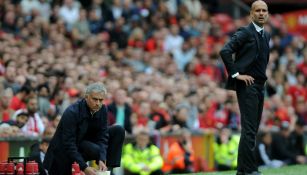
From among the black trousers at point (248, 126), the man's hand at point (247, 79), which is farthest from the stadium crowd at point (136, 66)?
the man's hand at point (247, 79)

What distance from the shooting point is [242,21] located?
2606 cm

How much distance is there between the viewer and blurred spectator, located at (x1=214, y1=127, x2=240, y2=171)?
17094 mm

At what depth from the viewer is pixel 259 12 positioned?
35.9 feet

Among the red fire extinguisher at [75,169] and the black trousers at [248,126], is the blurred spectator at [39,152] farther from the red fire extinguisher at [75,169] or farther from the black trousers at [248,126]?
the black trousers at [248,126]

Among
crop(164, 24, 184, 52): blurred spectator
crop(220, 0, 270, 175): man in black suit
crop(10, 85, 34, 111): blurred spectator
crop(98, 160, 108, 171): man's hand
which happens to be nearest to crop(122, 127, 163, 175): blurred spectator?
crop(10, 85, 34, 111): blurred spectator

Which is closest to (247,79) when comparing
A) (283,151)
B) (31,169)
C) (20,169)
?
(31,169)

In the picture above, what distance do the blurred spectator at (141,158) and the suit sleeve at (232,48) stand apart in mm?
4496

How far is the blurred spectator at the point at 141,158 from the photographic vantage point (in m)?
15.1

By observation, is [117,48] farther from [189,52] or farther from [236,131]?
[236,131]

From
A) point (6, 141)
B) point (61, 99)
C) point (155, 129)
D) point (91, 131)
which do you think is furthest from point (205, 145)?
point (91, 131)

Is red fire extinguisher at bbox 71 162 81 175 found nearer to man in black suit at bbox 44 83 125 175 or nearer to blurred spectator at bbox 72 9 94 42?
man in black suit at bbox 44 83 125 175

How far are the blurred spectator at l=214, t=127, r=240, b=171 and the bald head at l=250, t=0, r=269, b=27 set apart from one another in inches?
252

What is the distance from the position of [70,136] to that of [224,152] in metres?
7.01

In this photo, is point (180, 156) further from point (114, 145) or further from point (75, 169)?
point (75, 169)
